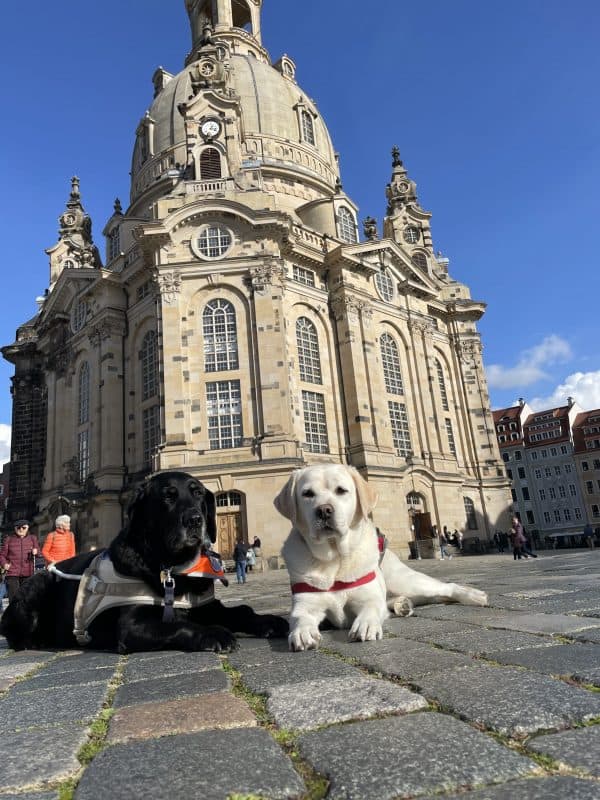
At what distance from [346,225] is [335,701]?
126 feet

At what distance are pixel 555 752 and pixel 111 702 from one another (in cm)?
211

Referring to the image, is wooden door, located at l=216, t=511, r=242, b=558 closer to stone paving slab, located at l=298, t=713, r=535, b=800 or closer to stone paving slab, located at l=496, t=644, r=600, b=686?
stone paving slab, located at l=496, t=644, r=600, b=686

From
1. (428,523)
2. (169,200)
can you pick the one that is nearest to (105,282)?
(169,200)

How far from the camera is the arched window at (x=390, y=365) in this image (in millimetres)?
33447

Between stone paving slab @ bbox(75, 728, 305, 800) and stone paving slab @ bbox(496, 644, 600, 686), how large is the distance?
152 cm

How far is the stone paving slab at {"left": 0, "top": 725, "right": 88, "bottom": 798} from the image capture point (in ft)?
5.95

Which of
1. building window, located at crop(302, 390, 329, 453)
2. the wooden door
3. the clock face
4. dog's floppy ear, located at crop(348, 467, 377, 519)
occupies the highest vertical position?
the clock face

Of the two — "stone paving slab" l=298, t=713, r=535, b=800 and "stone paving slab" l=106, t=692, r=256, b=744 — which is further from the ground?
"stone paving slab" l=106, t=692, r=256, b=744

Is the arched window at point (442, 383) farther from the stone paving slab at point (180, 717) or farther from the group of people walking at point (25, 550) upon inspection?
the stone paving slab at point (180, 717)

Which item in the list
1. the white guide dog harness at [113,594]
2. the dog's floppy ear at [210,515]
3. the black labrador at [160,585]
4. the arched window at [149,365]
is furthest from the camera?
the arched window at [149,365]

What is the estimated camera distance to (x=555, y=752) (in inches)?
67.9

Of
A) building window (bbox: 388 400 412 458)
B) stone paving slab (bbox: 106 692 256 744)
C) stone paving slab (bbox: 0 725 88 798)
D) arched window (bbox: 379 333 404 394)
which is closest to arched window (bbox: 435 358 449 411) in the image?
arched window (bbox: 379 333 404 394)

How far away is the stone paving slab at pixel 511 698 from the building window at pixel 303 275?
29379 millimetres

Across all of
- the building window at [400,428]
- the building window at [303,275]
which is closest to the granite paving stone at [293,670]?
the building window at [303,275]
